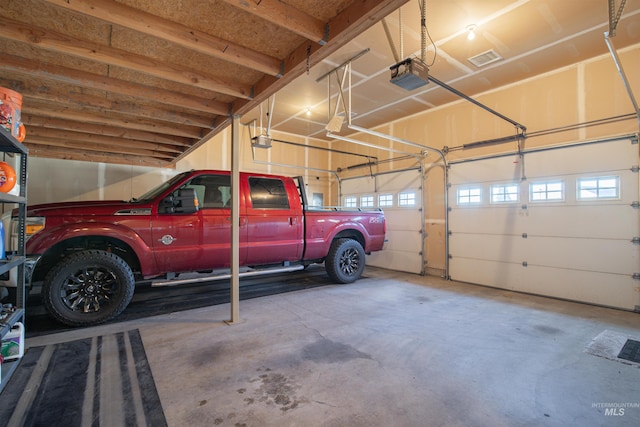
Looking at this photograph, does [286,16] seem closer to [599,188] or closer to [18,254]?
[18,254]

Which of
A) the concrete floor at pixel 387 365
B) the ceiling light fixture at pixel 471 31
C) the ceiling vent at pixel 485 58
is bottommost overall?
the concrete floor at pixel 387 365

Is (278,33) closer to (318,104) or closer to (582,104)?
(318,104)

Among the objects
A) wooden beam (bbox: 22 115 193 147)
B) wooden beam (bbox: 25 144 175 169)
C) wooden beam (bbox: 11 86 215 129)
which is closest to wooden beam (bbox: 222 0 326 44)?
wooden beam (bbox: 11 86 215 129)

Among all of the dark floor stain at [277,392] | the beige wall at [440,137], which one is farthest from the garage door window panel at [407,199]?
the dark floor stain at [277,392]

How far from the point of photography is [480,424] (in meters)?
1.69

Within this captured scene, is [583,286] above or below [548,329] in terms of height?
above

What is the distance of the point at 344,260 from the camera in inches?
213

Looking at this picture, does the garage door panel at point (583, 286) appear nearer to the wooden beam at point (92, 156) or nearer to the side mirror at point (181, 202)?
the side mirror at point (181, 202)

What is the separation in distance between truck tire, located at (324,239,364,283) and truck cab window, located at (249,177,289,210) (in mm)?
1342

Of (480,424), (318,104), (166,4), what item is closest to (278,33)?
(166,4)

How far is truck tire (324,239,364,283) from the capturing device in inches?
206

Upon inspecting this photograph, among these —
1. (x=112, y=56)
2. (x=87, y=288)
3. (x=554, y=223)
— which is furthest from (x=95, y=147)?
(x=554, y=223)

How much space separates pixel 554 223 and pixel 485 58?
2.91 metres

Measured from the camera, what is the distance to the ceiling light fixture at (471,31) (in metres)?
3.57
